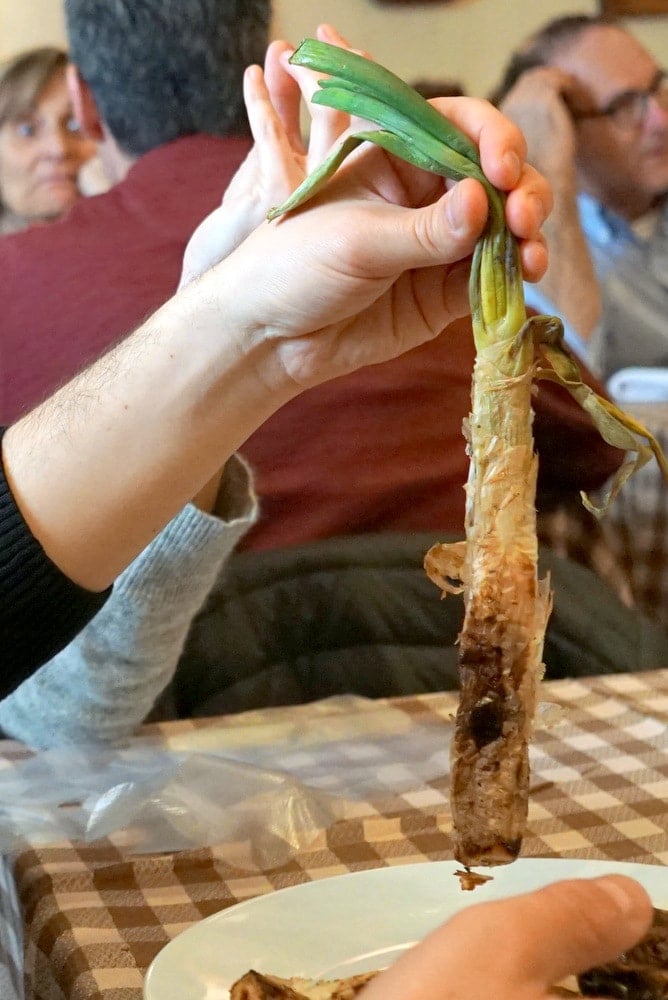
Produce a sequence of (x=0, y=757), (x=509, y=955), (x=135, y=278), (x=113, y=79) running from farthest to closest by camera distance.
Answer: (x=113, y=79)
(x=135, y=278)
(x=0, y=757)
(x=509, y=955)

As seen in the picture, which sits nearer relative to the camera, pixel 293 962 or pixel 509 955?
pixel 509 955

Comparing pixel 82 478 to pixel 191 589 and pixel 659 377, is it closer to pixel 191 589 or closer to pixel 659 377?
pixel 191 589

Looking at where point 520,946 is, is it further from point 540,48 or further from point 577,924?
point 540,48

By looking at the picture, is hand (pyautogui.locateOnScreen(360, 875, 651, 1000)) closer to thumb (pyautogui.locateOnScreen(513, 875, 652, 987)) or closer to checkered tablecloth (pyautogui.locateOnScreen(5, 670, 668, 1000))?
thumb (pyautogui.locateOnScreen(513, 875, 652, 987))

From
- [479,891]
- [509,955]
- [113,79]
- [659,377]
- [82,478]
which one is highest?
[113,79]

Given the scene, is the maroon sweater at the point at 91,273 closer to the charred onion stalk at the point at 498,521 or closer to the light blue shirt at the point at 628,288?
the charred onion stalk at the point at 498,521

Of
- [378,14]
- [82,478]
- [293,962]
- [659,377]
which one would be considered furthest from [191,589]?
[378,14]

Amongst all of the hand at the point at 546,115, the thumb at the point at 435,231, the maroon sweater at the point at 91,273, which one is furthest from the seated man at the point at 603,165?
the thumb at the point at 435,231

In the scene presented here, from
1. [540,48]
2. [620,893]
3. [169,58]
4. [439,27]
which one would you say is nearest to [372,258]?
[620,893]
